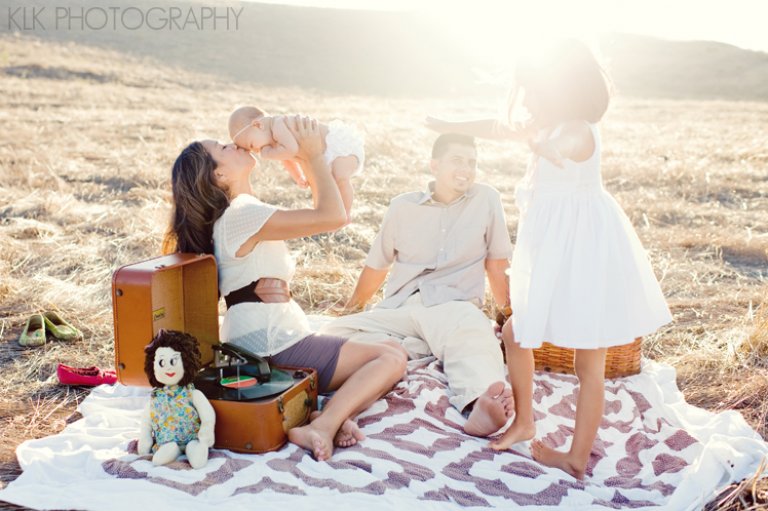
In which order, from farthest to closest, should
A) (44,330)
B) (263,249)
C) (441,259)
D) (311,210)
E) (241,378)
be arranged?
(44,330)
(441,259)
(263,249)
(311,210)
(241,378)

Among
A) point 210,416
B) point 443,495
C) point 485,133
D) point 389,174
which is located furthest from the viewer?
point 389,174

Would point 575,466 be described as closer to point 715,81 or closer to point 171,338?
point 171,338

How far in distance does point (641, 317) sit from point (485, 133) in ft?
3.40

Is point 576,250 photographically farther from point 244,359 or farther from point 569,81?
point 244,359

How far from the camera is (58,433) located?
3.60 m

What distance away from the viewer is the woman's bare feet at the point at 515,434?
3361 mm

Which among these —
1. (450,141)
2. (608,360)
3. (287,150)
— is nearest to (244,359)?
(287,150)

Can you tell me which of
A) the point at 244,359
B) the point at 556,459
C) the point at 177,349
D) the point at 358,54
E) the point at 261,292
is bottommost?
the point at 556,459

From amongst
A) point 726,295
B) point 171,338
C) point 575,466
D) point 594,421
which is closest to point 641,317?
point 594,421

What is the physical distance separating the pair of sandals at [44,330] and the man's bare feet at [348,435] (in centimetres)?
234

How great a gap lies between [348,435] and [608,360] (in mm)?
1637

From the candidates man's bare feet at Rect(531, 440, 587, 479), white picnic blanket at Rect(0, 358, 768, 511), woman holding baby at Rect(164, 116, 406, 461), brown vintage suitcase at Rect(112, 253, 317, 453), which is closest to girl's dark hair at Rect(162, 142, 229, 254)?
woman holding baby at Rect(164, 116, 406, 461)

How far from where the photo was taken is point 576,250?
309 cm

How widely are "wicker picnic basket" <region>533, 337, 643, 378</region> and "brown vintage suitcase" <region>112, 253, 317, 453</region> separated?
1.40 metres
